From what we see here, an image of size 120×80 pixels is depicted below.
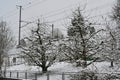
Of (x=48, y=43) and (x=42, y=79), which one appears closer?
(x=42, y=79)

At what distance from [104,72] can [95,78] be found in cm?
57

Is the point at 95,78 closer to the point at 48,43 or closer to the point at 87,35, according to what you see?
the point at 87,35

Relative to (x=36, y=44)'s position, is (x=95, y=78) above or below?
below

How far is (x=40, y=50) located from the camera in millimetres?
28141

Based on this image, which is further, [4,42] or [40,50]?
[4,42]

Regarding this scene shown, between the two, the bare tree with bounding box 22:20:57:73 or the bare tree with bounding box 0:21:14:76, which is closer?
the bare tree with bounding box 22:20:57:73

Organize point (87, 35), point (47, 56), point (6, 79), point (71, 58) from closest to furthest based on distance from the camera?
point (71, 58) → point (87, 35) → point (47, 56) → point (6, 79)

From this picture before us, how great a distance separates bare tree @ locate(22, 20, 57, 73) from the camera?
91.5ft

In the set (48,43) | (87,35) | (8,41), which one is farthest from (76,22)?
(8,41)

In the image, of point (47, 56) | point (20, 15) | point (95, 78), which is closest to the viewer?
point (95, 78)

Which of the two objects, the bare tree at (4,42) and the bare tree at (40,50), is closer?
the bare tree at (40,50)

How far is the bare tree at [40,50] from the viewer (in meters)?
27.9

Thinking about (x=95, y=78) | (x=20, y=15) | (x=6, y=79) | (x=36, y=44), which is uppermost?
(x=20, y=15)

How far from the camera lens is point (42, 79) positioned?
24234mm
